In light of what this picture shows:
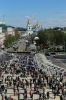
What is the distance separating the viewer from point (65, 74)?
25.2m

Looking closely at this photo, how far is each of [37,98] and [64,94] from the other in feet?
6.95

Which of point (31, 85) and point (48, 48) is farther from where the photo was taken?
point (48, 48)

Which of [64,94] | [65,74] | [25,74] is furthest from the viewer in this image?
[25,74]

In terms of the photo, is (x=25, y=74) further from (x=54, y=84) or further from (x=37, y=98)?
(x=37, y=98)

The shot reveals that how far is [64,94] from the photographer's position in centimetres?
1797

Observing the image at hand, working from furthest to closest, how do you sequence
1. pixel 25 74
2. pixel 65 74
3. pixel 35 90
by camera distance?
pixel 25 74 → pixel 65 74 → pixel 35 90

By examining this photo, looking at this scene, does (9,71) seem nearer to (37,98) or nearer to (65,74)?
(65,74)

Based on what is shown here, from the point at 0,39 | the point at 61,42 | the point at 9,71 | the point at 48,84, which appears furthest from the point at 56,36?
the point at 48,84

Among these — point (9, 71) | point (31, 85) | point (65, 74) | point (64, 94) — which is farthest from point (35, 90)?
point (9, 71)

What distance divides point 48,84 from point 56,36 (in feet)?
176

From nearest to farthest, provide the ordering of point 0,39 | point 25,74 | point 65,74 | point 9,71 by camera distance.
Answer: point 65,74, point 25,74, point 9,71, point 0,39

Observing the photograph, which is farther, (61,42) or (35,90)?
(61,42)

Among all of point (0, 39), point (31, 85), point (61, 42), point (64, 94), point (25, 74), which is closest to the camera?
point (64, 94)

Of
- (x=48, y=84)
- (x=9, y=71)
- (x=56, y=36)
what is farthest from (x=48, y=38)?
(x=48, y=84)
